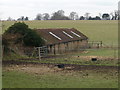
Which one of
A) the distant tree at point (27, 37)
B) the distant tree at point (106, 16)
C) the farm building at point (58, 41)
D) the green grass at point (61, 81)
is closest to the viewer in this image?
the green grass at point (61, 81)

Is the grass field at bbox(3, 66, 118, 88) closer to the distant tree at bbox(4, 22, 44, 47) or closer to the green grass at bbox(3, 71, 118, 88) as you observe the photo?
the green grass at bbox(3, 71, 118, 88)

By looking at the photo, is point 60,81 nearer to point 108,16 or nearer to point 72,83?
point 72,83

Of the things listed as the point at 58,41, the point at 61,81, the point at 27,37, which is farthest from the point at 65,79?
the point at 58,41

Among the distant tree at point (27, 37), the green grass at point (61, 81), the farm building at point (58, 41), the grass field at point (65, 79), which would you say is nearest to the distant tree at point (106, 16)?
the farm building at point (58, 41)

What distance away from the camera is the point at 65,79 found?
57.9 feet

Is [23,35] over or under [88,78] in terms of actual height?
over

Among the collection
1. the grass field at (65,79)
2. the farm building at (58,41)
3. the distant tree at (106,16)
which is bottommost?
the grass field at (65,79)

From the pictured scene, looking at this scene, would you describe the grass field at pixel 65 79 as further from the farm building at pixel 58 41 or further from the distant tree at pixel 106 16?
the distant tree at pixel 106 16

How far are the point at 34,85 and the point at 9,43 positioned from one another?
18.3 metres

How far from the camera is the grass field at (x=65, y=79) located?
15.5 metres

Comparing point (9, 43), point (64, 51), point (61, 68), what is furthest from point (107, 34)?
point (61, 68)

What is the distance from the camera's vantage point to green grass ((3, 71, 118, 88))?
1535 cm

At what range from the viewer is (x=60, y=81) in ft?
55.4

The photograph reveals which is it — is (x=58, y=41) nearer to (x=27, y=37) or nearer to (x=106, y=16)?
(x=27, y=37)
